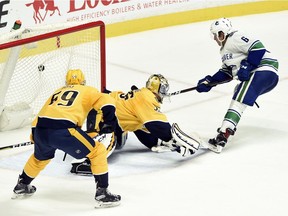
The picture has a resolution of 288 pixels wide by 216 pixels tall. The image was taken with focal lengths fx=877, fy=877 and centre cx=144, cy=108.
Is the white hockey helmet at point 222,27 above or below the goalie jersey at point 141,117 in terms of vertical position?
above

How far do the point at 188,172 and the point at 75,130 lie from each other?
0.89 m

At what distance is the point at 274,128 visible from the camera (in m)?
5.72

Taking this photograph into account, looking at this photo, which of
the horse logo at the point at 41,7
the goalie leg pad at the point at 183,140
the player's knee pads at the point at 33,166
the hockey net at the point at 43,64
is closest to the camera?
the player's knee pads at the point at 33,166

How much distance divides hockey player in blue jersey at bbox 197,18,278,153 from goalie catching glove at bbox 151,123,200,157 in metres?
0.22


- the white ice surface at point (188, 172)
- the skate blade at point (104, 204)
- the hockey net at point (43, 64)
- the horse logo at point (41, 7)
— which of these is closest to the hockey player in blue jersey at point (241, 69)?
the white ice surface at point (188, 172)

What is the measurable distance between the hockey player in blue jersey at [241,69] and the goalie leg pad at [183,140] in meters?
0.22

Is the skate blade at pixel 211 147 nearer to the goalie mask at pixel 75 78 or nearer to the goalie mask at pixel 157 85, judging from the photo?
the goalie mask at pixel 157 85

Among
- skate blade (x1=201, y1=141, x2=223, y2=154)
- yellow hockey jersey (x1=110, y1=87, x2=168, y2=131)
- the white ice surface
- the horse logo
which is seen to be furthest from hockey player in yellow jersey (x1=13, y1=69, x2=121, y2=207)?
the horse logo

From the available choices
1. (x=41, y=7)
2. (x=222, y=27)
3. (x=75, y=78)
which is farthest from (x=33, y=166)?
(x=41, y=7)

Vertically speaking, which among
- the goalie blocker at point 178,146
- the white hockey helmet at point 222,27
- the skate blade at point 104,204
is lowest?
the goalie blocker at point 178,146

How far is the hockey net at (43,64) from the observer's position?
5.50 metres

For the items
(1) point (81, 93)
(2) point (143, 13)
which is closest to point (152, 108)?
(1) point (81, 93)

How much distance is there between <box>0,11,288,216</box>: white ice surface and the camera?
4375 mm

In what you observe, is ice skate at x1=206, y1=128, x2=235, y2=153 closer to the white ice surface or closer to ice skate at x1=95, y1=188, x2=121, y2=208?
the white ice surface
